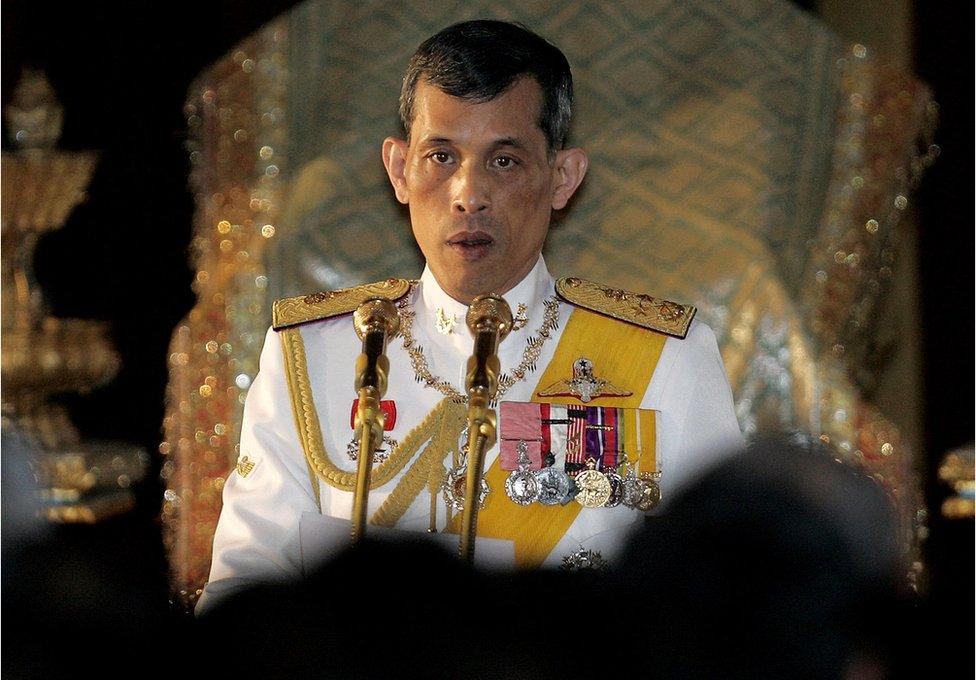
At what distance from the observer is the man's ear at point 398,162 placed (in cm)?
173

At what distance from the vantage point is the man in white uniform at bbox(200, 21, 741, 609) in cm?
160

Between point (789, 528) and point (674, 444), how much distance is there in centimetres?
106

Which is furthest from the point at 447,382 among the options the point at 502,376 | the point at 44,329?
the point at 44,329

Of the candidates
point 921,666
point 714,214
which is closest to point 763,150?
point 714,214

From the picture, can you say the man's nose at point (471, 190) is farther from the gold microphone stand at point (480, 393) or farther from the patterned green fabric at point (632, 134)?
the patterned green fabric at point (632, 134)

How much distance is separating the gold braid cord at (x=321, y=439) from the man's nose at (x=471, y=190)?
0.26 metres

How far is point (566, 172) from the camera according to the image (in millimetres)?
1767

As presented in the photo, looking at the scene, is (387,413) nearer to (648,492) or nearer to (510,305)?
(510,305)

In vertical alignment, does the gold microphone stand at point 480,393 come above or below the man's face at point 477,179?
below

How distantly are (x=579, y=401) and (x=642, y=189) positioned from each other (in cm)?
120

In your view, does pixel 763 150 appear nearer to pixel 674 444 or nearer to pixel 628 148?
pixel 628 148

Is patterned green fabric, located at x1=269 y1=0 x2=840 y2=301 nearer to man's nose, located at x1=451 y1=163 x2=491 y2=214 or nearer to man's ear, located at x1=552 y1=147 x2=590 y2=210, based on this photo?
man's ear, located at x1=552 y1=147 x2=590 y2=210

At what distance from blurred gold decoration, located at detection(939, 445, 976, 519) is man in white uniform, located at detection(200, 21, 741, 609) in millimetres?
1047

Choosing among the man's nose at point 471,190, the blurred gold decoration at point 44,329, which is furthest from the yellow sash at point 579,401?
the blurred gold decoration at point 44,329
